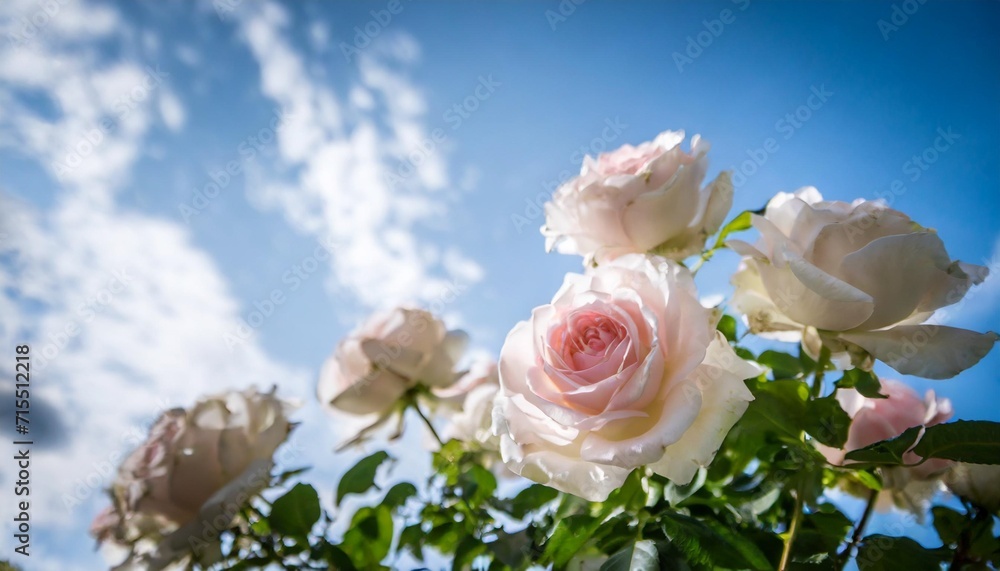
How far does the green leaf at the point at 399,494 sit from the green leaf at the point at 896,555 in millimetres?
484

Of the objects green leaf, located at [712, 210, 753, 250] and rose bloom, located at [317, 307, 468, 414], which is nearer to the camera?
green leaf, located at [712, 210, 753, 250]

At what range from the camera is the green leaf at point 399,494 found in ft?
2.36

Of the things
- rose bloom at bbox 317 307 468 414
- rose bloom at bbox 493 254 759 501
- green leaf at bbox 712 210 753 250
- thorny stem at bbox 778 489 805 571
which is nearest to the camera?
rose bloom at bbox 493 254 759 501

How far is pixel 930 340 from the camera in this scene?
0.52 m

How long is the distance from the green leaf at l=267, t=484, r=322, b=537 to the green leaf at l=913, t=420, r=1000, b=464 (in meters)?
0.58

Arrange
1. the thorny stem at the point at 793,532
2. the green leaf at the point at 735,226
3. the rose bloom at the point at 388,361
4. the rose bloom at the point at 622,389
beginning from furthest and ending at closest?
the rose bloom at the point at 388,361
the green leaf at the point at 735,226
the thorny stem at the point at 793,532
the rose bloom at the point at 622,389

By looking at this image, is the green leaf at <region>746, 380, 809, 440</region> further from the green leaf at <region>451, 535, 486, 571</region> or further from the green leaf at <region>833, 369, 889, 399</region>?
the green leaf at <region>451, 535, 486, 571</region>

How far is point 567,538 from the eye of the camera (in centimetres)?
53

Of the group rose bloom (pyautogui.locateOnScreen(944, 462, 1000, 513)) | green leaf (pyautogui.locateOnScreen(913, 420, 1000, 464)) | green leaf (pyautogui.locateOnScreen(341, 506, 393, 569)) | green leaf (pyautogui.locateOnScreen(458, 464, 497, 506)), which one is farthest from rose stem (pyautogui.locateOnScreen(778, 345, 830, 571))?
green leaf (pyautogui.locateOnScreen(341, 506, 393, 569))

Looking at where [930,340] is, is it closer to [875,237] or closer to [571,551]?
[875,237]

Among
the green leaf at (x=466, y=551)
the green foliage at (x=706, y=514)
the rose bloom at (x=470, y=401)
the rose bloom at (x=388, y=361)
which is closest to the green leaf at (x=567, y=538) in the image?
the green foliage at (x=706, y=514)

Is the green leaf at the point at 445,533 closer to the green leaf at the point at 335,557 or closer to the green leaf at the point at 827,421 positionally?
the green leaf at the point at 335,557

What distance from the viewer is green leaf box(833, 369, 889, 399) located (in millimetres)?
525

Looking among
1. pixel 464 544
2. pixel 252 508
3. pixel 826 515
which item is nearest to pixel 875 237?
pixel 826 515
